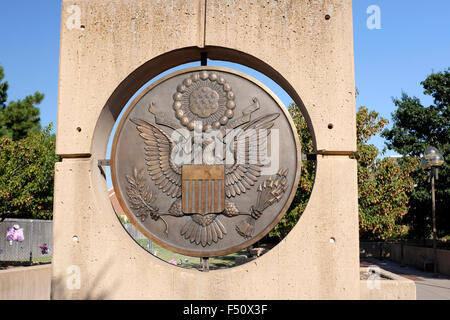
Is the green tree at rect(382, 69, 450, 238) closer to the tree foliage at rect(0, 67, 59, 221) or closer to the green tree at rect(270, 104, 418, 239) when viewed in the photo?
the green tree at rect(270, 104, 418, 239)

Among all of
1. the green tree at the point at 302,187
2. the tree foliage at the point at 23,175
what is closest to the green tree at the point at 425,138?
the green tree at the point at 302,187

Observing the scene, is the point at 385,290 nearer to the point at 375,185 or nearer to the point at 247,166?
the point at 247,166

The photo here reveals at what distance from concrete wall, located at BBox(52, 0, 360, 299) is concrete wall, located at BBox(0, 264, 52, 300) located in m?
2.56

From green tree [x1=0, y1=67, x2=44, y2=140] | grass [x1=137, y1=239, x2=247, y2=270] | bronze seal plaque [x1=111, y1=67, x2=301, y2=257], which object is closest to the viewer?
bronze seal plaque [x1=111, y1=67, x2=301, y2=257]

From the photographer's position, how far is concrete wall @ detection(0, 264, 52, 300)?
5.62 meters

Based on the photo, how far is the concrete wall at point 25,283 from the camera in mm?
5621

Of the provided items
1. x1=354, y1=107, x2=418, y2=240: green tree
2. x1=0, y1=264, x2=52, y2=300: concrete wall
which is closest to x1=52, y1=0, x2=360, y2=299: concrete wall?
x1=0, y1=264, x2=52, y2=300: concrete wall

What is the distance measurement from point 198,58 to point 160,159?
3.97ft

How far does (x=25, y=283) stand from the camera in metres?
5.98

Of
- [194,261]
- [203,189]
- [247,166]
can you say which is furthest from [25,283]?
[194,261]

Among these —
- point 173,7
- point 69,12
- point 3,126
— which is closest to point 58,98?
point 69,12

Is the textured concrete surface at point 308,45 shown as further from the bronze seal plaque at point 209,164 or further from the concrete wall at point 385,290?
the concrete wall at point 385,290

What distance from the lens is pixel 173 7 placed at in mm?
3900
